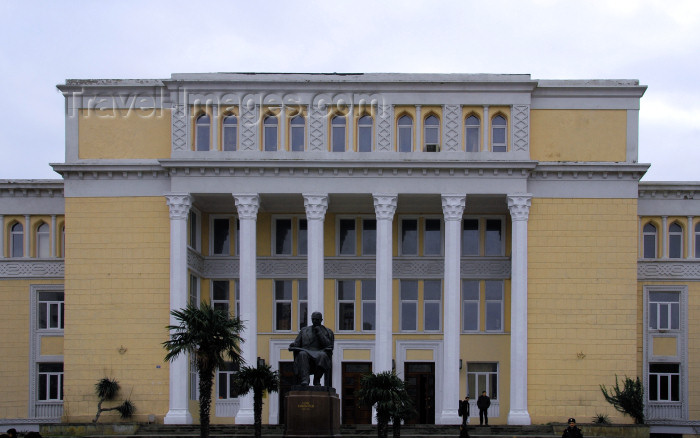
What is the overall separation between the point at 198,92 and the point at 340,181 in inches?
259

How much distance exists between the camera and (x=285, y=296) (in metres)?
50.2

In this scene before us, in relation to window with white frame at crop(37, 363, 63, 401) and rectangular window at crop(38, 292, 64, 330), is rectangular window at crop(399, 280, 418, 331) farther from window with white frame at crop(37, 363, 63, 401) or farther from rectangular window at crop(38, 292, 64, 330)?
window with white frame at crop(37, 363, 63, 401)

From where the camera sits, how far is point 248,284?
46.2 meters

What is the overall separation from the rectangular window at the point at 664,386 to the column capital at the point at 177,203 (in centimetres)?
2043

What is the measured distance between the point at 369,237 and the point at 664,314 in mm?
12802

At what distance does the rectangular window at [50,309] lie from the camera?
167ft

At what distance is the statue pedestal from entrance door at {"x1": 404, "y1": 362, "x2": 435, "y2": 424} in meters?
17.6

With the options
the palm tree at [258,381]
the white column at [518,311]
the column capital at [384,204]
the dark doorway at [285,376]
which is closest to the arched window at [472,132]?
the white column at [518,311]

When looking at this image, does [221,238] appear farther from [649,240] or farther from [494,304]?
[649,240]

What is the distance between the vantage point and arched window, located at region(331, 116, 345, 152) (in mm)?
47312

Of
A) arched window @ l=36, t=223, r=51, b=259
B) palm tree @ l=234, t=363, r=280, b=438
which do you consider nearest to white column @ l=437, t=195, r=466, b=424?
palm tree @ l=234, t=363, r=280, b=438

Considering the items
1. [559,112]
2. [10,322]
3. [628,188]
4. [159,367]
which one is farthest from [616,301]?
[10,322]

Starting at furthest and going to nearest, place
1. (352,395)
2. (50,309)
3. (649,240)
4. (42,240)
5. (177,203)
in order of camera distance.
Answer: (42,240)
(649,240)
(50,309)
(352,395)
(177,203)

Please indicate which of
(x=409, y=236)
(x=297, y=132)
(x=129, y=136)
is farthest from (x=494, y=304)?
(x=129, y=136)
